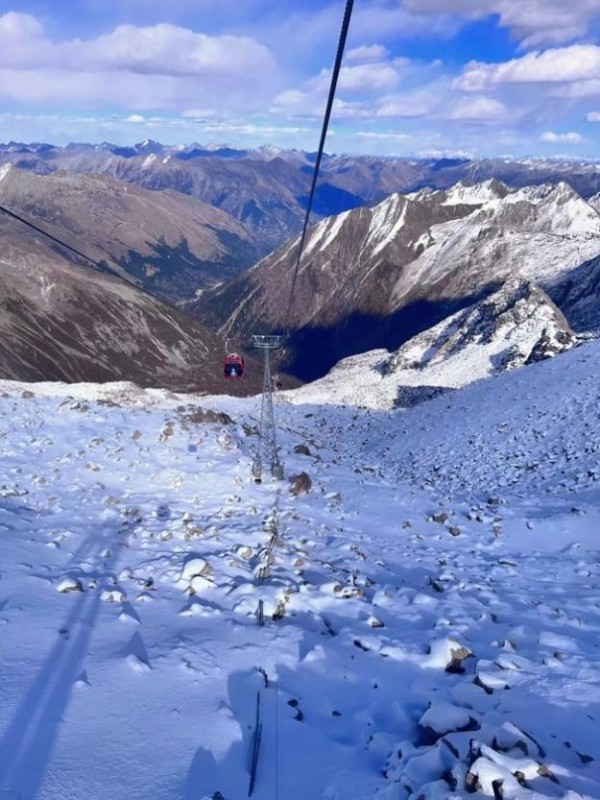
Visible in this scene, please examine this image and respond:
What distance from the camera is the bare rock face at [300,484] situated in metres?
20.3

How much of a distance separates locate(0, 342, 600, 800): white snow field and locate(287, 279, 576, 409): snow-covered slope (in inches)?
1436

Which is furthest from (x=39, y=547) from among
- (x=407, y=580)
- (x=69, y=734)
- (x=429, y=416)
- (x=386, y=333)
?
(x=386, y=333)

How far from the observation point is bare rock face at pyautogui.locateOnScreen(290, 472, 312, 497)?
66.7 feet

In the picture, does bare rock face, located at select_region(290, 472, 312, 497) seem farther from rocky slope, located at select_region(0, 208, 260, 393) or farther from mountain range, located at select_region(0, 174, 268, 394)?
mountain range, located at select_region(0, 174, 268, 394)

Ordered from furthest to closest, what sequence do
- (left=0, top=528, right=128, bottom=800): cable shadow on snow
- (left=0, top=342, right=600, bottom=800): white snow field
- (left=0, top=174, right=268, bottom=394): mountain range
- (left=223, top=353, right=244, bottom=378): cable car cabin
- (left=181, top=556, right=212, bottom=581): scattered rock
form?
(left=0, top=174, right=268, bottom=394): mountain range
(left=223, top=353, right=244, bottom=378): cable car cabin
(left=181, top=556, right=212, bottom=581): scattered rock
(left=0, top=342, right=600, bottom=800): white snow field
(left=0, top=528, right=128, bottom=800): cable shadow on snow

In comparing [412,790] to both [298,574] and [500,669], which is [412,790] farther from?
[298,574]

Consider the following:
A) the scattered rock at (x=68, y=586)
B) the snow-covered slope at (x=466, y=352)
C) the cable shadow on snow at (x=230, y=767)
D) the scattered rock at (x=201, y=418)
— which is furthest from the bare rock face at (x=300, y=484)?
the snow-covered slope at (x=466, y=352)

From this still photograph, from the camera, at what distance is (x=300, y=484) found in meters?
20.7

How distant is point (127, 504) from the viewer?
17688mm

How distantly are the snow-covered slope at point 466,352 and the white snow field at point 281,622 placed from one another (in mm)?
36481

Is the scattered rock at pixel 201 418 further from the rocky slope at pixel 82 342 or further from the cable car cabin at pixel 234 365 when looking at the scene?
the rocky slope at pixel 82 342

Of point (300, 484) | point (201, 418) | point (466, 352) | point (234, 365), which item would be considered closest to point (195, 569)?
point (300, 484)

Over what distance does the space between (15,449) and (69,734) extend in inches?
601

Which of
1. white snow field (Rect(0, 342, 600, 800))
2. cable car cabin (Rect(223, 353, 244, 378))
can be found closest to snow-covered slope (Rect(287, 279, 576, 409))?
cable car cabin (Rect(223, 353, 244, 378))
